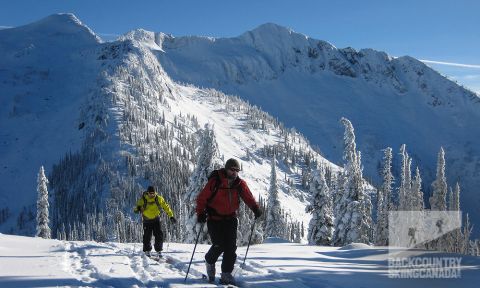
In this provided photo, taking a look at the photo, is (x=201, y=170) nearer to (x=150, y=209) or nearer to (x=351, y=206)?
(x=351, y=206)

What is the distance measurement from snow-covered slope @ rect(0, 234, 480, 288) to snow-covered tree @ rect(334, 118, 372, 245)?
26753mm

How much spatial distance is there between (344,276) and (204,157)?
89.6 feet

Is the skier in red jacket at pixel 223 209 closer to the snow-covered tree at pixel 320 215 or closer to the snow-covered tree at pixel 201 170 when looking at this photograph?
the snow-covered tree at pixel 201 170

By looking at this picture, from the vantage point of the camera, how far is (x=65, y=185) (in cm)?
18650

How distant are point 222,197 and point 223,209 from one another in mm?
275

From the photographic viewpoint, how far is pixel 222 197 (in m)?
10.6

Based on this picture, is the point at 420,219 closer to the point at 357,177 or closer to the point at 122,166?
the point at 357,177

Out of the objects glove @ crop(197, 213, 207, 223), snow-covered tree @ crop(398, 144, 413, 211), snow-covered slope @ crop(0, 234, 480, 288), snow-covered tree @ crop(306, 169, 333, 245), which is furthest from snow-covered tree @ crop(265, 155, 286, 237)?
glove @ crop(197, 213, 207, 223)

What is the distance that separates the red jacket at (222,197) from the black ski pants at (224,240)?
17cm

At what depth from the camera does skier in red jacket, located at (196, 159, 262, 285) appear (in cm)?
1053

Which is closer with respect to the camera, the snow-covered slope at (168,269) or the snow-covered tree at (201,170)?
the snow-covered slope at (168,269)

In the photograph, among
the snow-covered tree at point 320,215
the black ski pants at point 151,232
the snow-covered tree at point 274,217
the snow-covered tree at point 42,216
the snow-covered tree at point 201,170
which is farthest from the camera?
the snow-covered tree at point 42,216

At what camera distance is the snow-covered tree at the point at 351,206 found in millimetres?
→ 43406

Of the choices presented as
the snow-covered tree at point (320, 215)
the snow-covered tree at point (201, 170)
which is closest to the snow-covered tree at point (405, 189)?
the snow-covered tree at point (320, 215)
